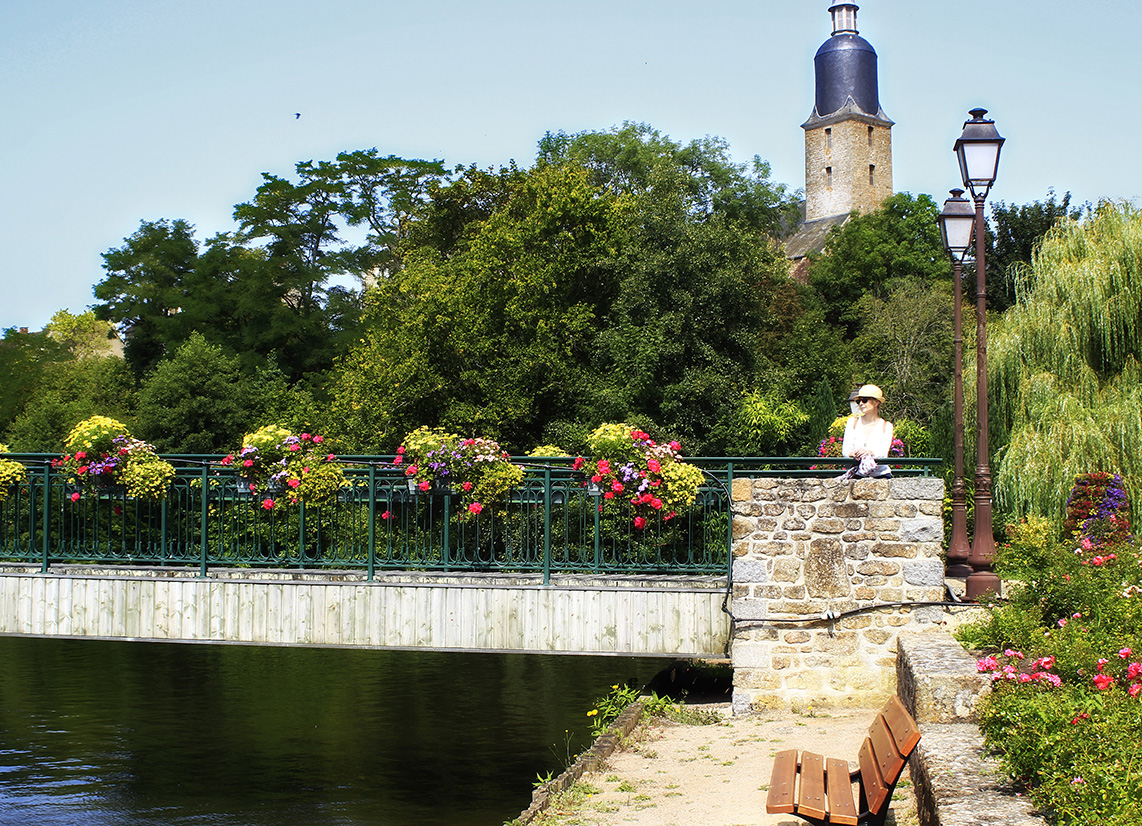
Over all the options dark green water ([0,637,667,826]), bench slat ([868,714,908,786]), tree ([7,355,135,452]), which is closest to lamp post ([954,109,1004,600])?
dark green water ([0,637,667,826])

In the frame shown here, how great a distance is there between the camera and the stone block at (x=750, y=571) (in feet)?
28.8

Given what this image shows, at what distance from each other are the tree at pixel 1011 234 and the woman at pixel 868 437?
18.3 metres

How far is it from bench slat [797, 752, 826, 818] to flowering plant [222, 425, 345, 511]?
574 centimetres

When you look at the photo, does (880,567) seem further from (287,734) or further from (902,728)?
(287,734)

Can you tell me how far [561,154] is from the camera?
35625mm

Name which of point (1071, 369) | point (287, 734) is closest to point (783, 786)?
point (287, 734)

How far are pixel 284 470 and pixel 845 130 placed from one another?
61.7 metres

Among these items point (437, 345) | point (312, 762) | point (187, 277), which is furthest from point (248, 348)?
point (312, 762)

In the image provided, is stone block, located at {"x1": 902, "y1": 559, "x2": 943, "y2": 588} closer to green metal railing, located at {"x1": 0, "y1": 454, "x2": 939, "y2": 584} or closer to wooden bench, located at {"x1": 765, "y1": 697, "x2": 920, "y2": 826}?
green metal railing, located at {"x1": 0, "y1": 454, "x2": 939, "y2": 584}

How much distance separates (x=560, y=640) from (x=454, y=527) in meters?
2.16

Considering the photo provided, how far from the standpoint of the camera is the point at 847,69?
66.0 m

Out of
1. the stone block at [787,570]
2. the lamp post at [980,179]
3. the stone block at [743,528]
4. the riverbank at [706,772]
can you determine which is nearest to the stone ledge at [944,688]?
the riverbank at [706,772]

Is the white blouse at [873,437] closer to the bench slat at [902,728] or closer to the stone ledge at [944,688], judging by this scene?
the stone ledge at [944,688]

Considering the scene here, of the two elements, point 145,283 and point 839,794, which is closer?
point 839,794
